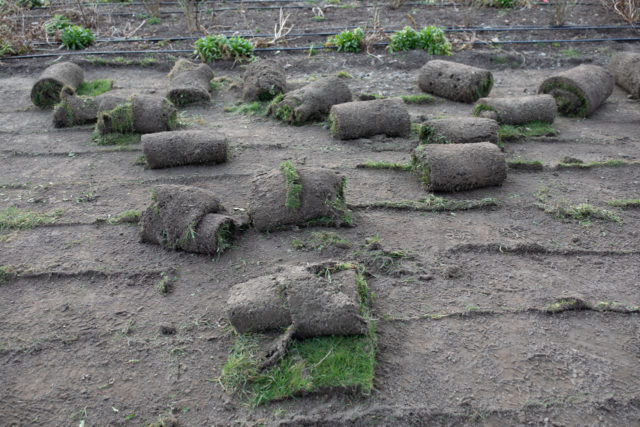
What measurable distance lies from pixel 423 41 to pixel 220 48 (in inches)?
135

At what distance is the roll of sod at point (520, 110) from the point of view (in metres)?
5.91

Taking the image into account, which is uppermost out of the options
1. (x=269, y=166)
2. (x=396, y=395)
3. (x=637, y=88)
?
(x=637, y=88)

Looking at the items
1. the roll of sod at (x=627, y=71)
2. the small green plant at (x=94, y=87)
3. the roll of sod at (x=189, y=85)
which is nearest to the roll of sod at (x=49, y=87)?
the small green plant at (x=94, y=87)

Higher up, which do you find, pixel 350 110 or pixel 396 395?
pixel 350 110

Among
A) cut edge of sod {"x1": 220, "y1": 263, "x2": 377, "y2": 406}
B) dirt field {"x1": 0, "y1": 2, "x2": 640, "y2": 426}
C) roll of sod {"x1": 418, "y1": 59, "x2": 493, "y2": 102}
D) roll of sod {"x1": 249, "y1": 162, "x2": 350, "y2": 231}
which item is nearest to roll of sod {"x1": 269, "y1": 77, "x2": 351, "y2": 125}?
dirt field {"x1": 0, "y1": 2, "x2": 640, "y2": 426}

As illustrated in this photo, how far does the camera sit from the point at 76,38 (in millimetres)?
9312

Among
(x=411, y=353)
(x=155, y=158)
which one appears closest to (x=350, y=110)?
(x=155, y=158)

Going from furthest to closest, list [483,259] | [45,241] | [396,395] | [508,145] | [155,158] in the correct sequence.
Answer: [508,145], [155,158], [45,241], [483,259], [396,395]

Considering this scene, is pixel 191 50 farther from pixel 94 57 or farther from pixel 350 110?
pixel 350 110

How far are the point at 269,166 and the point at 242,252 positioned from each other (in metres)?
1.53

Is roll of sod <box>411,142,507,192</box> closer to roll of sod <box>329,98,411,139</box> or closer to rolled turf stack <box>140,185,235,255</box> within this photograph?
roll of sod <box>329,98,411,139</box>

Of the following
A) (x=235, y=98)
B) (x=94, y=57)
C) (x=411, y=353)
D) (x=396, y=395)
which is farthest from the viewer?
(x=94, y=57)

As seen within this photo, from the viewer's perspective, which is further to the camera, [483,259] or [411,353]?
[483,259]

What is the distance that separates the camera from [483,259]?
12.9 feet
